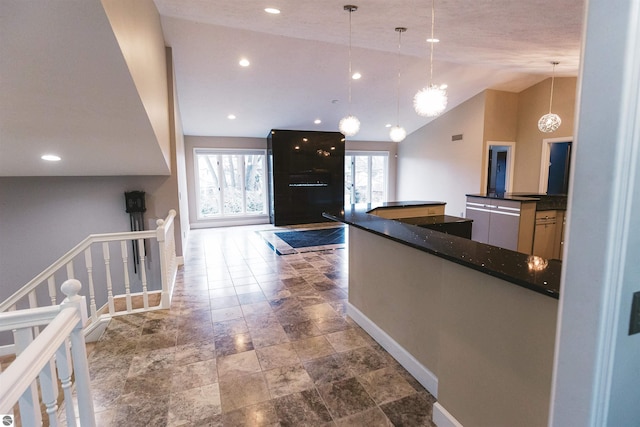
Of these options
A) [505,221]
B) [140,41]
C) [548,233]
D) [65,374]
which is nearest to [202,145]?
[140,41]

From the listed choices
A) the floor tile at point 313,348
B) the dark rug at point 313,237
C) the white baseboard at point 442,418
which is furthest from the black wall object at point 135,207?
the white baseboard at point 442,418

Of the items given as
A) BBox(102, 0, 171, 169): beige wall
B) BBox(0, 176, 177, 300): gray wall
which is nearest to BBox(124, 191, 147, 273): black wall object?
BBox(0, 176, 177, 300): gray wall

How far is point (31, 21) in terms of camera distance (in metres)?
1.48

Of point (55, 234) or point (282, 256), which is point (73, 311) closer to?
point (282, 256)

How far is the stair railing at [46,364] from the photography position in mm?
845

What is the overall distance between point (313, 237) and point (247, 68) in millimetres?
3287

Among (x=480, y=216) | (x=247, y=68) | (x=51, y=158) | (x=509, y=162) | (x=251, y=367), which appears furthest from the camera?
(x=509, y=162)

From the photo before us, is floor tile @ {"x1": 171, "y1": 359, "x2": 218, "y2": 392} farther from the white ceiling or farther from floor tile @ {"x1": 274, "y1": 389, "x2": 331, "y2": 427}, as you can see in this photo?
the white ceiling

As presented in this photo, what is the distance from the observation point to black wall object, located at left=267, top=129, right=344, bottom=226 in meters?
7.36

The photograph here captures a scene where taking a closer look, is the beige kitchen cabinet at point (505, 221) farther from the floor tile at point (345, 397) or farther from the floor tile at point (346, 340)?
the floor tile at point (345, 397)

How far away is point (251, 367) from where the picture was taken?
6.97 feet

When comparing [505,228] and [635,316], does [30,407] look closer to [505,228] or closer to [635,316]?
[635,316]

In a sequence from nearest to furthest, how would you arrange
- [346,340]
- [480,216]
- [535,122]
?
[346,340] < [480,216] < [535,122]

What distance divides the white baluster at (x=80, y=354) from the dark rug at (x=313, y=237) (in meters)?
4.21
